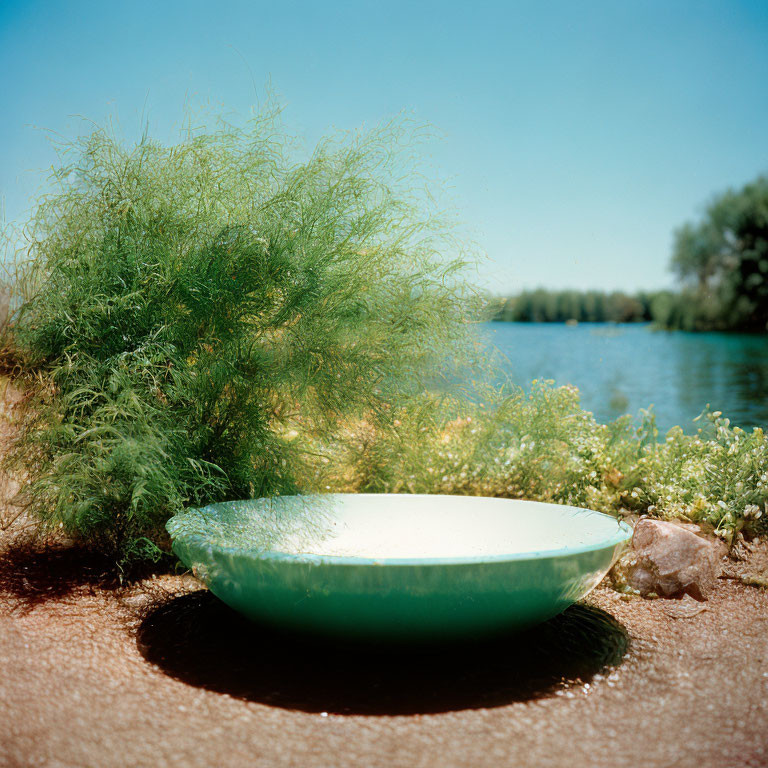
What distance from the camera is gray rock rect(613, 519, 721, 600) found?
351 centimetres

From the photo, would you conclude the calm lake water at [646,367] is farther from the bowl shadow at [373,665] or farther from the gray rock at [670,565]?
the bowl shadow at [373,665]

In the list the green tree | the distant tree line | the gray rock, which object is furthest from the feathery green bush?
the green tree

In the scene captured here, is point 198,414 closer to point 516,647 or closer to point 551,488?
point 516,647

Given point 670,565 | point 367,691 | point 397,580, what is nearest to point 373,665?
point 367,691

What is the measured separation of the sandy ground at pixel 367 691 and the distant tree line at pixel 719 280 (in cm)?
493

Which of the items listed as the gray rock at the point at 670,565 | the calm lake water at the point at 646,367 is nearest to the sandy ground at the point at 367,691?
the gray rock at the point at 670,565

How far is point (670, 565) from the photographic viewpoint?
11.6ft

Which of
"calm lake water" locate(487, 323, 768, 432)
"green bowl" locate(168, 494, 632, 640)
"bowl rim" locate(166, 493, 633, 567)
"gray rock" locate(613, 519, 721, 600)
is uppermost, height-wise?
"calm lake water" locate(487, 323, 768, 432)

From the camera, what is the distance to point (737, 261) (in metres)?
11.3

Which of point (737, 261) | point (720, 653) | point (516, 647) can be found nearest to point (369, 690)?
point (516, 647)

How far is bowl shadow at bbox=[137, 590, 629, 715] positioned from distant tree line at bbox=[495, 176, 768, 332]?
496 centimetres

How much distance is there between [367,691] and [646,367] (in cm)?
667

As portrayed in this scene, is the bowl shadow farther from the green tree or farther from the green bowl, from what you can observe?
the green tree

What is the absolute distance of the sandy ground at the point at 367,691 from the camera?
2.04 m
